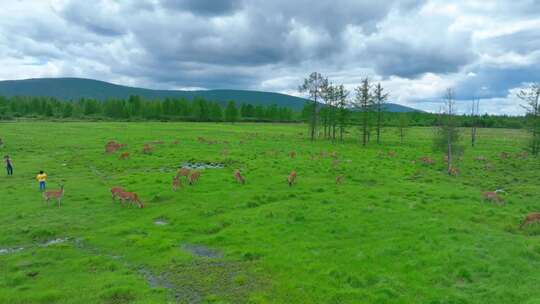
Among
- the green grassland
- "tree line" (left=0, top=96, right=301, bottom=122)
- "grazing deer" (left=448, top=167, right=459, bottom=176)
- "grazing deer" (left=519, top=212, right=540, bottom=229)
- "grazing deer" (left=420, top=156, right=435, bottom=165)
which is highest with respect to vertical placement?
"tree line" (left=0, top=96, right=301, bottom=122)

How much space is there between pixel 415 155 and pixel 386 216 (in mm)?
32047

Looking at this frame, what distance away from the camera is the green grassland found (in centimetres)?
1077

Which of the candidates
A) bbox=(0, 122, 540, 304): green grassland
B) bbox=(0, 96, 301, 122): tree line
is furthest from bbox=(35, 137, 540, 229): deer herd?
bbox=(0, 96, 301, 122): tree line

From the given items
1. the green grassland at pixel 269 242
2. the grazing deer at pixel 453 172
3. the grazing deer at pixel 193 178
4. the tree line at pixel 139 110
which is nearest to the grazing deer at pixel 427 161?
the grazing deer at pixel 453 172

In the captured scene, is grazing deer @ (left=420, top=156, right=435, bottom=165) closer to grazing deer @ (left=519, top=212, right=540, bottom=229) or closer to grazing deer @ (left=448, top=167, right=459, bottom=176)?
grazing deer @ (left=448, top=167, right=459, bottom=176)

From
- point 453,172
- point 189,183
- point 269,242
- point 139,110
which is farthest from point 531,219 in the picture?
point 139,110

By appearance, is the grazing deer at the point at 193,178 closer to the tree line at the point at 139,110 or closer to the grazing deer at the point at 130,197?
the grazing deer at the point at 130,197

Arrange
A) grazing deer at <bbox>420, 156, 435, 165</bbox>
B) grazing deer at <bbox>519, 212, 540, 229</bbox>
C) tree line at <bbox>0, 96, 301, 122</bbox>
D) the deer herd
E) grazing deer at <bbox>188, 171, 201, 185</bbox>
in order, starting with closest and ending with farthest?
grazing deer at <bbox>519, 212, 540, 229</bbox> → the deer herd → grazing deer at <bbox>188, 171, 201, 185</bbox> → grazing deer at <bbox>420, 156, 435, 165</bbox> → tree line at <bbox>0, 96, 301, 122</bbox>

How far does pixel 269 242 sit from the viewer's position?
48.6ft

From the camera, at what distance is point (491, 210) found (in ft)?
64.2

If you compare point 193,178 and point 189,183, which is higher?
point 193,178

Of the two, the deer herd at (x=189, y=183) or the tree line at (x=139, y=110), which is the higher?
the tree line at (x=139, y=110)

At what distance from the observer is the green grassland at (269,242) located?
35.3ft

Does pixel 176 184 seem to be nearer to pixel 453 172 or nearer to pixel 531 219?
pixel 531 219
